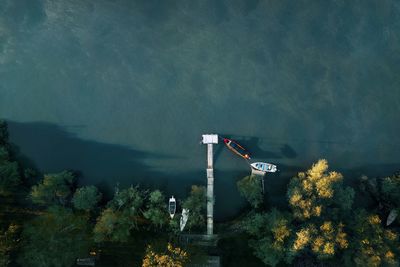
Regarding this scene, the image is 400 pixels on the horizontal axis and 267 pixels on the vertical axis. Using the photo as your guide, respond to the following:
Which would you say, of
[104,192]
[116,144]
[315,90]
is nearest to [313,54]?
[315,90]

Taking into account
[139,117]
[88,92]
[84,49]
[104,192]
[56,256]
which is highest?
[84,49]

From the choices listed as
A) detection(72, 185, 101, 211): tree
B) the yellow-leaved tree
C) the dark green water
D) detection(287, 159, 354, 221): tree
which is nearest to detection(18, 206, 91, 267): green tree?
detection(72, 185, 101, 211): tree

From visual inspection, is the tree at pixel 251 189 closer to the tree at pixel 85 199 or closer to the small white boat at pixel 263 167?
the small white boat at pixel 263 167

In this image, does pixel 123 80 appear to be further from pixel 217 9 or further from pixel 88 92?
pixel 217 9

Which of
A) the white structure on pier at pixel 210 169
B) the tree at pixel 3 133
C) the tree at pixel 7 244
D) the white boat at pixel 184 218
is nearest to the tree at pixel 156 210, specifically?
the white boat at pixel 184 218

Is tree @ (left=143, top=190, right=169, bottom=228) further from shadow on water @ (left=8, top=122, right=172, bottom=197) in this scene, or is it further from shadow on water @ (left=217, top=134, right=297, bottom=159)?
shadow on water @ (left=217, top=134, right=297, bottom=159)

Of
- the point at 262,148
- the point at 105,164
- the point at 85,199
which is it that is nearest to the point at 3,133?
the point at 105,164

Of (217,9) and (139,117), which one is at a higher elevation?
(217,9)
